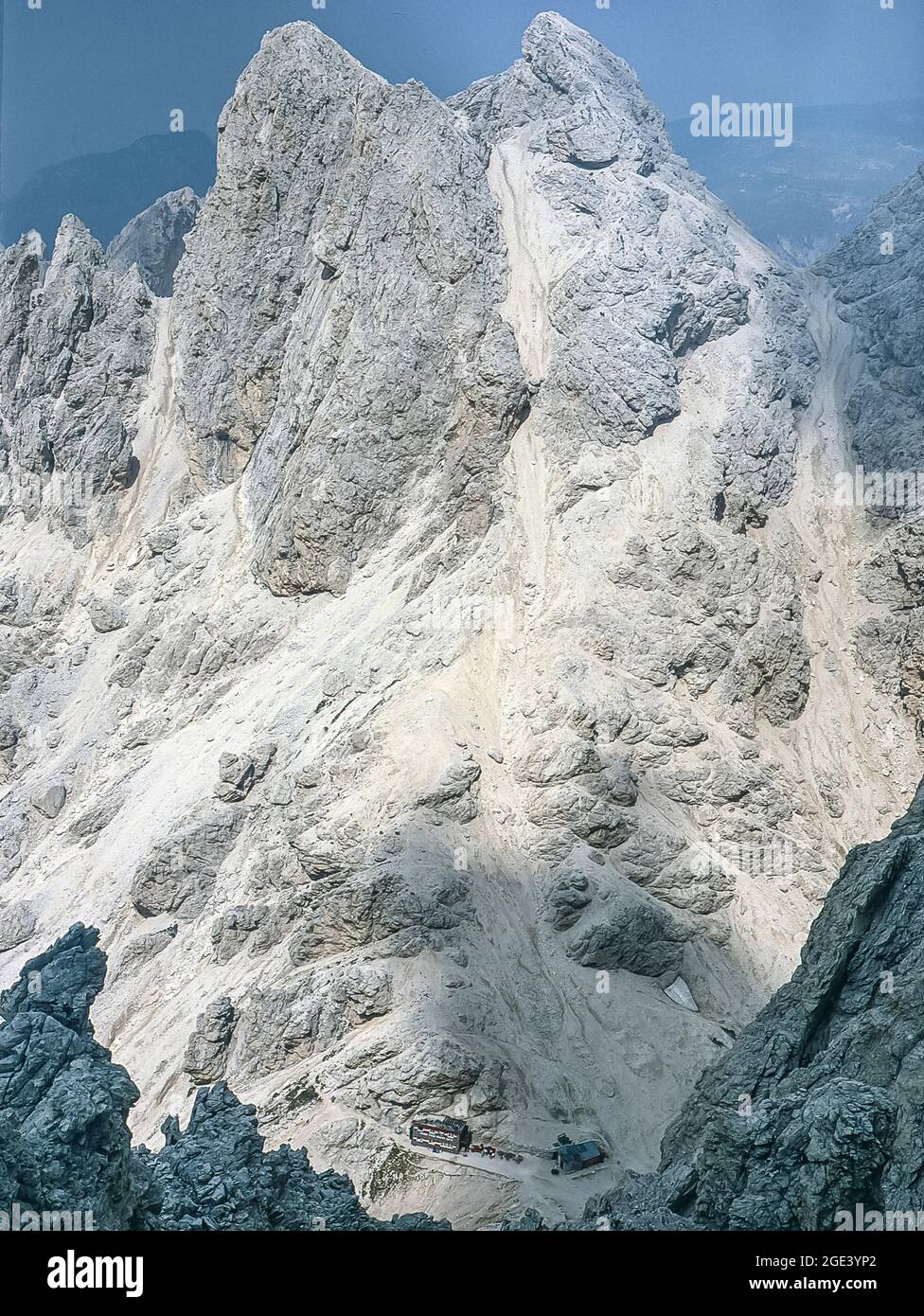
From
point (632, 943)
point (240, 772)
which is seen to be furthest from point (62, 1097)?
point (240, 772)

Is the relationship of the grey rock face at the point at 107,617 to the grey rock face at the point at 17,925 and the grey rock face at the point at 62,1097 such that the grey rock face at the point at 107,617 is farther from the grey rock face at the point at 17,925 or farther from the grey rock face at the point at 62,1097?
the grey rock face at the point at 62,1097

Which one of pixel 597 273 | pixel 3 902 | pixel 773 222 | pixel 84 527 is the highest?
pixel 773 222

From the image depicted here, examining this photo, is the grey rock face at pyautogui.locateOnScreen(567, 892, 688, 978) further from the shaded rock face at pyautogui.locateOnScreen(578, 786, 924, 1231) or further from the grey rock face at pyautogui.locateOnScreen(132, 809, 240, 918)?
the shaded rock face at pyautogui.locateOnScreen(578, 786, 924, 1231)

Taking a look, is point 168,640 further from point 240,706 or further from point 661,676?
point 661,676
